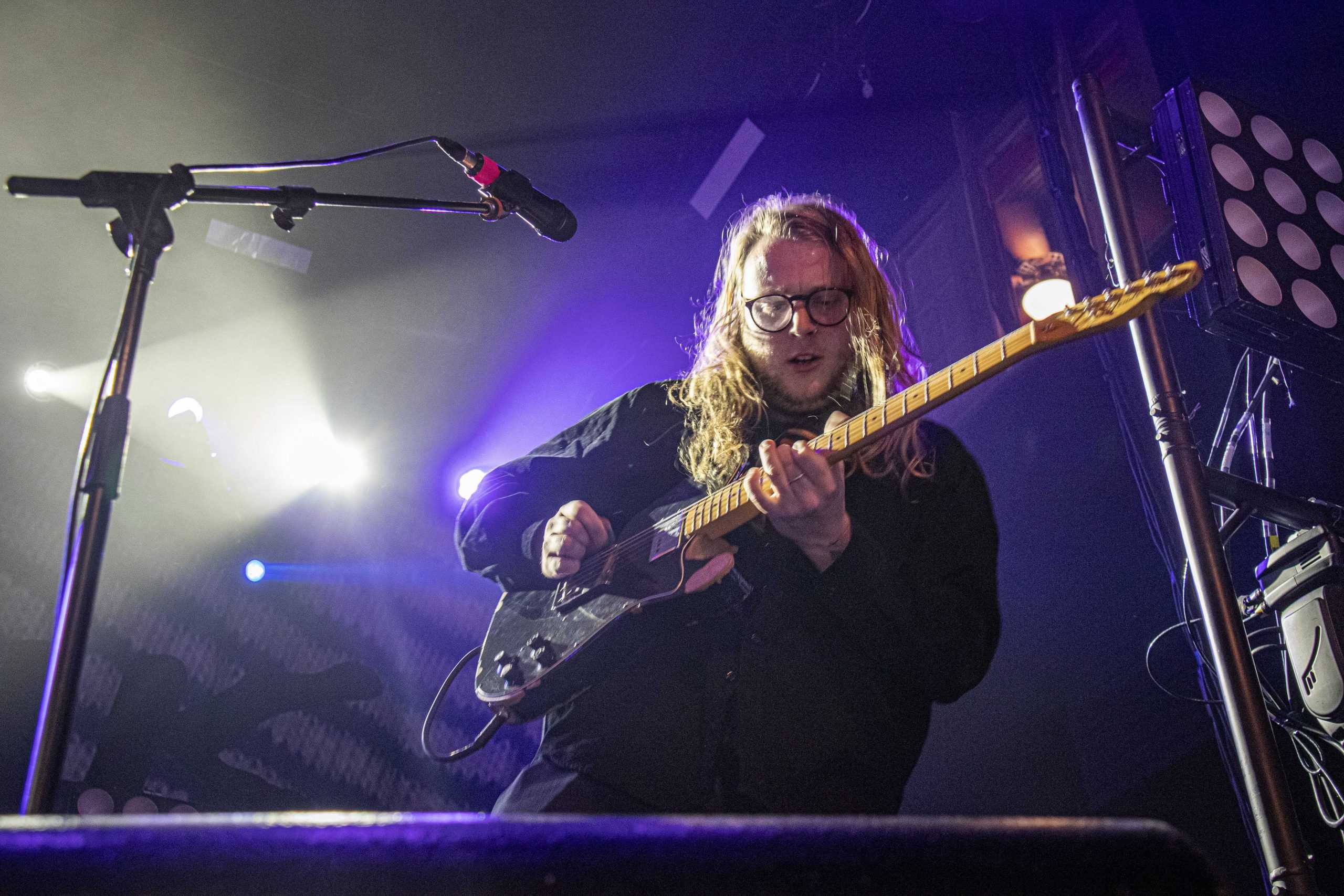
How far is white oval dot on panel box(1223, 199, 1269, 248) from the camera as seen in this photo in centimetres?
246

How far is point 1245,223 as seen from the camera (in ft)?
8.20

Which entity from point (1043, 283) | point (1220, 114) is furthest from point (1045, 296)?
point (1220, 114)

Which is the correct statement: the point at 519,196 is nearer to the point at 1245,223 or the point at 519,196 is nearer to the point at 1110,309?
the point at 1110,309

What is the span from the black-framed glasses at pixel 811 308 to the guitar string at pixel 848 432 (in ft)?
1.11

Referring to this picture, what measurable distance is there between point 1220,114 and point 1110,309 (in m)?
1.34

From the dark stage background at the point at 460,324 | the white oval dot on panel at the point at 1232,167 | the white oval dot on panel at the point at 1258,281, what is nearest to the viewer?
the white oval dot on panel at the point at 1258,281

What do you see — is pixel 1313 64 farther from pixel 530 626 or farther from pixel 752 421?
pixel 530 626

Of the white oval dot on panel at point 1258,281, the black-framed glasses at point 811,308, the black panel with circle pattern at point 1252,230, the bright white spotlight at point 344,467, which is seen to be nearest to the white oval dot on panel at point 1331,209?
the black panel with circle pattern at point 1252,230

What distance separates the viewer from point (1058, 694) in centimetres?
345

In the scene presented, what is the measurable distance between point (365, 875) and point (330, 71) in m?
4.14

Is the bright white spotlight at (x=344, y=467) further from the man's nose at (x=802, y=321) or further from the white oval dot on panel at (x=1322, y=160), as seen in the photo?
the white oval dot on panel at (x=1322, y=160)

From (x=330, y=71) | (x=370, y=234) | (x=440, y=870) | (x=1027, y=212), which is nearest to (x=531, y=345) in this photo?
(x=370, y=234)

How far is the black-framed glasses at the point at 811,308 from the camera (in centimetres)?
210

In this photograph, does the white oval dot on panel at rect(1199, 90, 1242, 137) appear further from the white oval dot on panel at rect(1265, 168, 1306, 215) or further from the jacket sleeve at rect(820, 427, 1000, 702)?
the jacket sleeve at rect(820, 427, 1000, 702)
